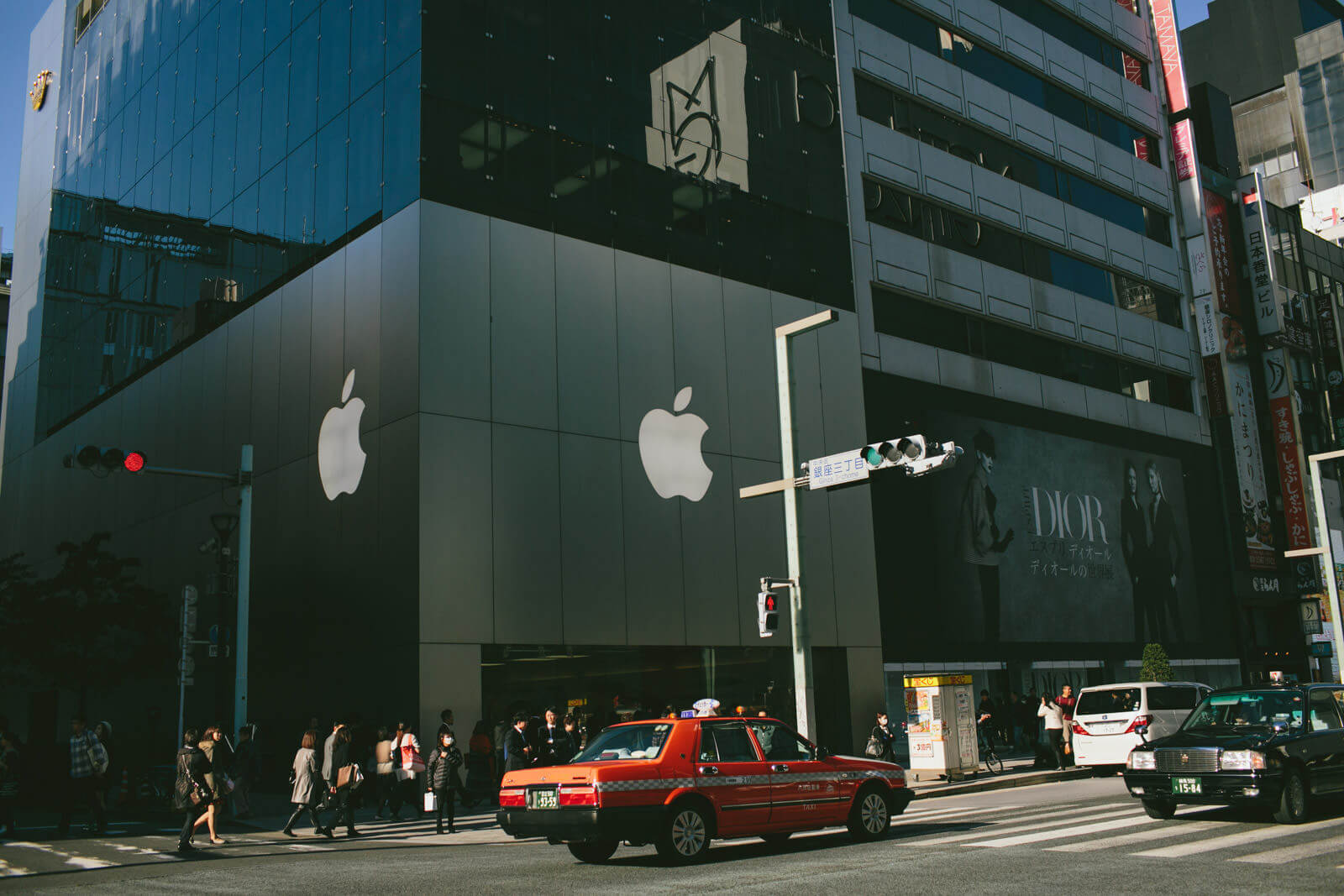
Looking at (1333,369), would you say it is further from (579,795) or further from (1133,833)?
(579,795)

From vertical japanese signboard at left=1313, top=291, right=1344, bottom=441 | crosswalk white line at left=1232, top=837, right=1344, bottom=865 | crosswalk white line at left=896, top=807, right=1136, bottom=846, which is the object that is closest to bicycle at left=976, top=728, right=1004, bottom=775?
crosswalk white line at left=896, top=807, right=1136, bottom=846

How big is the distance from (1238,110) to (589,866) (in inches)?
3601

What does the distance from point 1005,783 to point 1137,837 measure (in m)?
10.8

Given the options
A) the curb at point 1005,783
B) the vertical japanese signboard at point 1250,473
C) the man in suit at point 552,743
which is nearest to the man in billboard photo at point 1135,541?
the vertical japanese signboard at point 1250,473

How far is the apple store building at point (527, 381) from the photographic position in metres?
23.1

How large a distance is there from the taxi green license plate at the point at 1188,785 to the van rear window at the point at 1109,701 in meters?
9.92

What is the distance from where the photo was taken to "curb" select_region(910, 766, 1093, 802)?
810 inches

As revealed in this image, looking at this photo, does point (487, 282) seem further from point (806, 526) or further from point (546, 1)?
point (806, 526)

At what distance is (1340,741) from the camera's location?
12.9m

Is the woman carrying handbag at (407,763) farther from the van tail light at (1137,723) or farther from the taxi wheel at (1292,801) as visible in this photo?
the van tail light at (1137,723)

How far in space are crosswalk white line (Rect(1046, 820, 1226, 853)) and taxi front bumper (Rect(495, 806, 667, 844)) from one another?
13.2 ft

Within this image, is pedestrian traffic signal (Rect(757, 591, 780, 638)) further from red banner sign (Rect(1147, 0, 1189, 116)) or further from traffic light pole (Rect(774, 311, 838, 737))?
red banner sign (Rect(1147, 0, 1189, 116))

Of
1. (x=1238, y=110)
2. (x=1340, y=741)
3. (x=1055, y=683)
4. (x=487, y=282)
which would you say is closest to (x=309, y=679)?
(x=487, y=282)

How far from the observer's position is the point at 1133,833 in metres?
12.1
